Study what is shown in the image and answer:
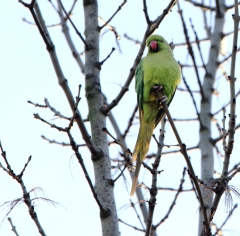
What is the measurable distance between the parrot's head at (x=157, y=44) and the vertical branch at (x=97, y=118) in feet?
3.01

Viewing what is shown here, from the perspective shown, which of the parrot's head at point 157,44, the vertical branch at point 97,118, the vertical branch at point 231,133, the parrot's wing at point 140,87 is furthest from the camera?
the parrot's head at point 157,44

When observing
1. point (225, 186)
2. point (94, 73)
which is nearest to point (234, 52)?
point (225, 186)

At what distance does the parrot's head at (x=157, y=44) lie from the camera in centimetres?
504

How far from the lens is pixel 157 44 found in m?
5.09

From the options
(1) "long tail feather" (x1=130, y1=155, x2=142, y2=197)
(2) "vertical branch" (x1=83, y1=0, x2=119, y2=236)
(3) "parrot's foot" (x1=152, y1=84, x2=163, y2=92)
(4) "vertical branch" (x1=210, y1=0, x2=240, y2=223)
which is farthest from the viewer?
(3) "parrot's foot" (x1=152, y1=84, x2=163, y2=92)

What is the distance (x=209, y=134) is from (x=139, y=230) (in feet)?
5.66

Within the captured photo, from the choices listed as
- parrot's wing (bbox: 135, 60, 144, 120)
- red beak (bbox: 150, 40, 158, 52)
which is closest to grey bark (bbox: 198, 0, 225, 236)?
red beak (bbox: 150, 40, 158, 52)

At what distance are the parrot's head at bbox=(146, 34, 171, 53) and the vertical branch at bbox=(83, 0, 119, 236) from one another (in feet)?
3.01

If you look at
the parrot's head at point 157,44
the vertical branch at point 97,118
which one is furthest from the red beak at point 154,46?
the vertical branch at point 97,118

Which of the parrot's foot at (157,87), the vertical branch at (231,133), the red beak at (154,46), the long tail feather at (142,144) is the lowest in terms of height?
the vertical branch at (231,133)

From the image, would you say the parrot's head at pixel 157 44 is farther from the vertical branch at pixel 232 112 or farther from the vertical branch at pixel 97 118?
the vertical branch at pixel 232 112

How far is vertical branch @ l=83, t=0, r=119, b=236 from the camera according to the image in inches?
139

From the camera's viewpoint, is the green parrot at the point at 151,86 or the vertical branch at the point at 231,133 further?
the green parrot at the point at 151,86

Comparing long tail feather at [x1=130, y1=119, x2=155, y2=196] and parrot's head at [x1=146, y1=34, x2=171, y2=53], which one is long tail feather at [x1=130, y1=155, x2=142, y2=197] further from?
Result: parrot's head at [x1=146, y1=34, x2=171, y2=53]
